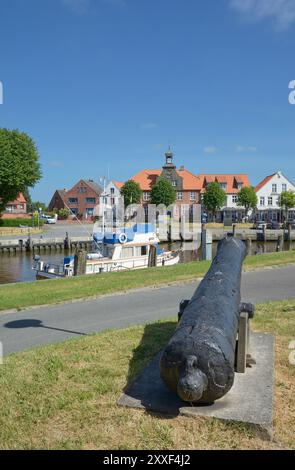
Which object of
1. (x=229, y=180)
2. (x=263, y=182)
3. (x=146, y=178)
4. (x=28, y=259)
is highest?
(x=146, y=178)

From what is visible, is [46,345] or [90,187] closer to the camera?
[46,345]

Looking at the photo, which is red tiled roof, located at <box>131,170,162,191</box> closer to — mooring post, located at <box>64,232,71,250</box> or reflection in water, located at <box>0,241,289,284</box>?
reflection in water, located at <box>0,241,289,284</box>

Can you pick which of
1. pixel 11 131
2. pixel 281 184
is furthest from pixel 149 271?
pixel 281 184

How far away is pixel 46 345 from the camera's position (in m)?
7.69

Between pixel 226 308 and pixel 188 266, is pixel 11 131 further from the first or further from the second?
pixel 226 308

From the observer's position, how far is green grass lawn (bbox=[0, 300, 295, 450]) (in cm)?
442

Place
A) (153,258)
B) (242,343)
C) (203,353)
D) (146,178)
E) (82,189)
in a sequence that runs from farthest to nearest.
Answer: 1. (82,189)
2. (146,178)
3. (153,258)
4. (242,343)
5. (203,353)

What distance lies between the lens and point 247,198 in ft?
252

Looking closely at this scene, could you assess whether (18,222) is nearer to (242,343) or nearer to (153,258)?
(153,258)

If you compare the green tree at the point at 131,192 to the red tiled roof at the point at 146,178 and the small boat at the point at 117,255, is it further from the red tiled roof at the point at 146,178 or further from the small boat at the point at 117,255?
the small boat at the point at 117,255

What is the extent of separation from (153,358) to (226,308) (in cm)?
191

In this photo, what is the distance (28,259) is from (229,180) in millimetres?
54903

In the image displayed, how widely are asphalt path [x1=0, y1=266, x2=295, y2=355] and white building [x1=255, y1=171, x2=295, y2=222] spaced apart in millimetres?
69106

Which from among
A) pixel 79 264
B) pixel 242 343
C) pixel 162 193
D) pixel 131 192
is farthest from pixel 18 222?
pixel 242 343
